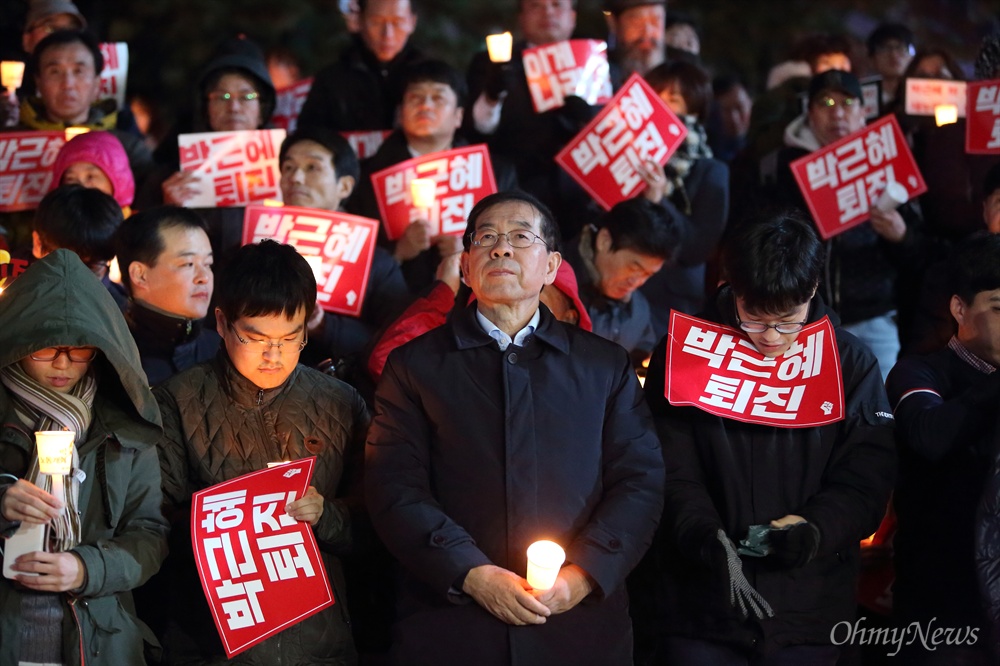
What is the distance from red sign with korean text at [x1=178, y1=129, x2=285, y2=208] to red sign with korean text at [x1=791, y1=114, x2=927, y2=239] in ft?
8.89

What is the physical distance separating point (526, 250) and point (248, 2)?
9.05m

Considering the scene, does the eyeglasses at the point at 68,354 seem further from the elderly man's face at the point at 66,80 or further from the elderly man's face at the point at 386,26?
the elderly man's face at the point at 386,26

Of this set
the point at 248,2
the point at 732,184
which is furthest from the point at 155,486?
the point at 248,2

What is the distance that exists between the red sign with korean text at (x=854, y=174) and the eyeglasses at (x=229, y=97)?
2969 mm

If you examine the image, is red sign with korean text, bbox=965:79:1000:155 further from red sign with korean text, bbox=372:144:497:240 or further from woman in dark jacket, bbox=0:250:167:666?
woman in dark jacket, bbox=0:250:167:666

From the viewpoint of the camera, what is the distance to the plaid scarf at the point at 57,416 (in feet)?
12.2

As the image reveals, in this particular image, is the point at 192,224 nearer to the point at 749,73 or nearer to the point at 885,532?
the point at 885,532

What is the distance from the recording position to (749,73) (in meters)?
13.4

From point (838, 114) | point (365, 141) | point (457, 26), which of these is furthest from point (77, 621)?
point (457, 26)

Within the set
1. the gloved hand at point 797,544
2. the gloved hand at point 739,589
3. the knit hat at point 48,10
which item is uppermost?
the knit hat at point 48,10

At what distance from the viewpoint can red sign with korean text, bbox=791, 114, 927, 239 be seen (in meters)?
6.33

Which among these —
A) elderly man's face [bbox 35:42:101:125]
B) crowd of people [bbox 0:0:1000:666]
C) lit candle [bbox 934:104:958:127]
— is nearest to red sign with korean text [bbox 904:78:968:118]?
lit candle [bbox 934:104:958:127]

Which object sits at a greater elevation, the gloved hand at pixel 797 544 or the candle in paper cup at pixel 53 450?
the candle in paper cup at pixel 53 450

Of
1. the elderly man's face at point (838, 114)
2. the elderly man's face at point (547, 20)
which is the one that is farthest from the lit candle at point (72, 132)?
the elderly man's face at point (838, 114)
